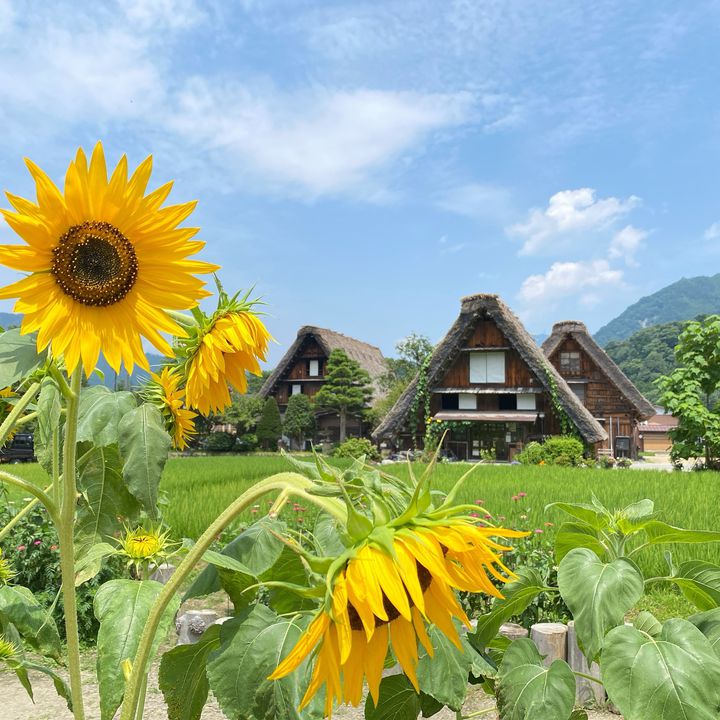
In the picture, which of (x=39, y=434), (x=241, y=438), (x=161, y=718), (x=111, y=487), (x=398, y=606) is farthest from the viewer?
(x=241, y=438)

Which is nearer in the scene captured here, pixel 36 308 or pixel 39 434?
pixel 36 308

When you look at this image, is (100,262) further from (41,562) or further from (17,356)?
(41,562)

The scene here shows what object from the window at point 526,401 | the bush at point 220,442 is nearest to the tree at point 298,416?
the bush at point 220,442

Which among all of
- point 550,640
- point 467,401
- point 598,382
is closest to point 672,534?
point 550,640

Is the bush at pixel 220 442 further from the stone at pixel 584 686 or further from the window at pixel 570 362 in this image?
the stone at pixel 584 686

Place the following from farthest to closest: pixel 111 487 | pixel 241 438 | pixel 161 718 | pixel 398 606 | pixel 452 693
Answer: pixel 241 438, pixel 161 718, pixel 111 487, pixel 452 693, pixel 398 606

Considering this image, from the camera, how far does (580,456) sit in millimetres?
15992

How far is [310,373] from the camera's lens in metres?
26.6

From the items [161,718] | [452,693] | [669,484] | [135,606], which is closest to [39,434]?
[135,606]

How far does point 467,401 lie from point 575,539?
60.1ft

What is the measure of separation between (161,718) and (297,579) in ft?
7.74

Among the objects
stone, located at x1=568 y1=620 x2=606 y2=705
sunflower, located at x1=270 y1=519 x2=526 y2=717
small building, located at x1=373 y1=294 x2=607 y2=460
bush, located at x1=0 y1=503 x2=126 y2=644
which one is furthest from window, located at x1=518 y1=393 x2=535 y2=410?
sunflower, located at x1=270 y1=519 x2=526 y2=717

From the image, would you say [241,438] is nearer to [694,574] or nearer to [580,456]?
[580,456]

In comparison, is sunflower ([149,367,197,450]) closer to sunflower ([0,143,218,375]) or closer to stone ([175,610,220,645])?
sunflower ([0,143,218,375])
